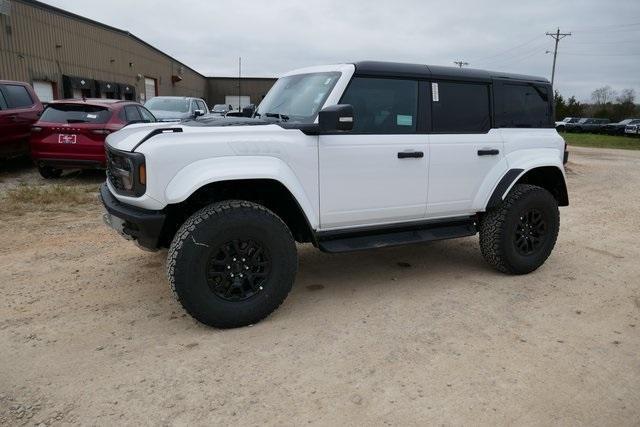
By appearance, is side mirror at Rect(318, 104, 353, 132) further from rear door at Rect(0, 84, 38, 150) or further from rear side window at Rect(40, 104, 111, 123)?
rear door at Rect(0, 84, 38, 150)

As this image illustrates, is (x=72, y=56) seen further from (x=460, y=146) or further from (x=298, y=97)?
(x=460, y=146)

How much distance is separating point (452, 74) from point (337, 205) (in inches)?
65.0

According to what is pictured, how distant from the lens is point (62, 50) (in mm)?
22297

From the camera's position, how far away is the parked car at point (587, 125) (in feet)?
157

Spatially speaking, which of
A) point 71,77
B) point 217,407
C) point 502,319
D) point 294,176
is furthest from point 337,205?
point 71,77

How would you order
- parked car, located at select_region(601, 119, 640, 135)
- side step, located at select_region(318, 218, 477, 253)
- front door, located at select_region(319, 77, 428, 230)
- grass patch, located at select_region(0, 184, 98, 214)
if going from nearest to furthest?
front door, located at select_region(319, 77, 428, 230) → side step, located at select_region(318, 218, 477, 253) → grass patch, located at select_region(0, 184, 98, 214) → parked car, located at select_region(601, 119, 640, 135)

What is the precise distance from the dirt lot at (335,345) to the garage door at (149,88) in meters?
31.9

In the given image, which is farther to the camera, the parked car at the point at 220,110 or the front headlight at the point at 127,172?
the parked car at the point at 220,110

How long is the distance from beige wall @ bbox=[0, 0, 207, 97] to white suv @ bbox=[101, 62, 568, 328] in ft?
59.9

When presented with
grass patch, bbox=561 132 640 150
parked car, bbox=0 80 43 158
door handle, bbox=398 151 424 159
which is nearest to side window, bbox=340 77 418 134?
door handle, bbox=398 151 424 159

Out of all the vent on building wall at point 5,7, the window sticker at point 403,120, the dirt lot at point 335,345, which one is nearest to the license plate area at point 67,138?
the dirt lot at point 335,345

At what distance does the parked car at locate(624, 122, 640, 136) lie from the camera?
132 ft

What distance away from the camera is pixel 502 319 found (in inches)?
150

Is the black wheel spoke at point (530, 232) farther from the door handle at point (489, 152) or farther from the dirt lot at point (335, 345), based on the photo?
the door handle at point (489, 152)
